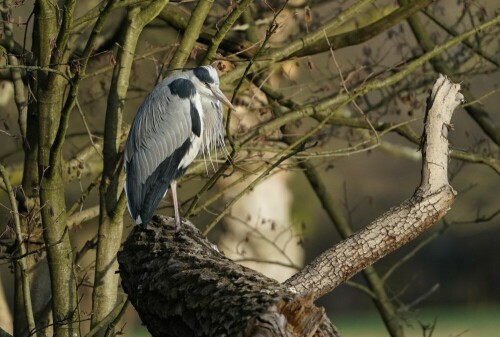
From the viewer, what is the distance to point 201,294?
2.78 metres

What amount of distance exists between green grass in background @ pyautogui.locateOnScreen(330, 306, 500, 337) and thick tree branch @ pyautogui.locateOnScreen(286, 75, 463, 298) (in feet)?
37.4

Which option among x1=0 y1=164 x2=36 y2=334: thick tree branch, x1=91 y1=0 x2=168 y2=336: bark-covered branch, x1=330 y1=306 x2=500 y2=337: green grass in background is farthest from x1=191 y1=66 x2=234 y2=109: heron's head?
x1=330 y1=306 x2=500 y2=337: green grass in background

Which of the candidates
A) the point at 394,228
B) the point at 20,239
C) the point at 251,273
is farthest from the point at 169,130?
the point at 251,273

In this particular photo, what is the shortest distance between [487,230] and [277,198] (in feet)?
34.6

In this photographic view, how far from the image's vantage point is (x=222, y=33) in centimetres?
441

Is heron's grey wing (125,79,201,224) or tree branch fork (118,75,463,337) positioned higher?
heron's grey wing (125,79,201,224)

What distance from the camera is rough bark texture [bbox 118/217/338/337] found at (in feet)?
8.07

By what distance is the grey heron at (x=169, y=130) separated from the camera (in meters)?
4.57

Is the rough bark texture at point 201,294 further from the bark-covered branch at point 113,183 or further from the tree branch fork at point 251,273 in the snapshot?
the bark-covered branch at point 113,183

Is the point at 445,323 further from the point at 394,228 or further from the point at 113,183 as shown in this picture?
the point at 394,228

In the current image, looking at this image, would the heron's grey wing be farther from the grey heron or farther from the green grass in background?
the green grass in background

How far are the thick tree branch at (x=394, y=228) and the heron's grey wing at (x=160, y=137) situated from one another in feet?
4.06

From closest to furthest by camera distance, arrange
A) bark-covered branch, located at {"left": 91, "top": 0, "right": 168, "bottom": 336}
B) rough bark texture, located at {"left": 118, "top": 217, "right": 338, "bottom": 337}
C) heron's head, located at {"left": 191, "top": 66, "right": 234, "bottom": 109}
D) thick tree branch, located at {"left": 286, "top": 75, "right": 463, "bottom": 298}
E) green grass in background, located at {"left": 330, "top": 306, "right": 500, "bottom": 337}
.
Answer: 1. rough bark texture, located at {"left": 118, "top": 217, "right": 338, "bottom": 337}
2. thick tree branch, located at {"left": 286, "top": 75, "right": 463, "bottom": 298}
3. heron's head, located at {"left": 191, "top": 66, "right": 234, "bottom": 109}
4. bark-covered branch, located at {"left": 91, "top": 0, "right": 168, "bottom": 336}
5. green grass in background, located at {"left": 330, "top": 306, "right": 500, "bottom": 337}

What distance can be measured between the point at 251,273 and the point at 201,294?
14 cm
